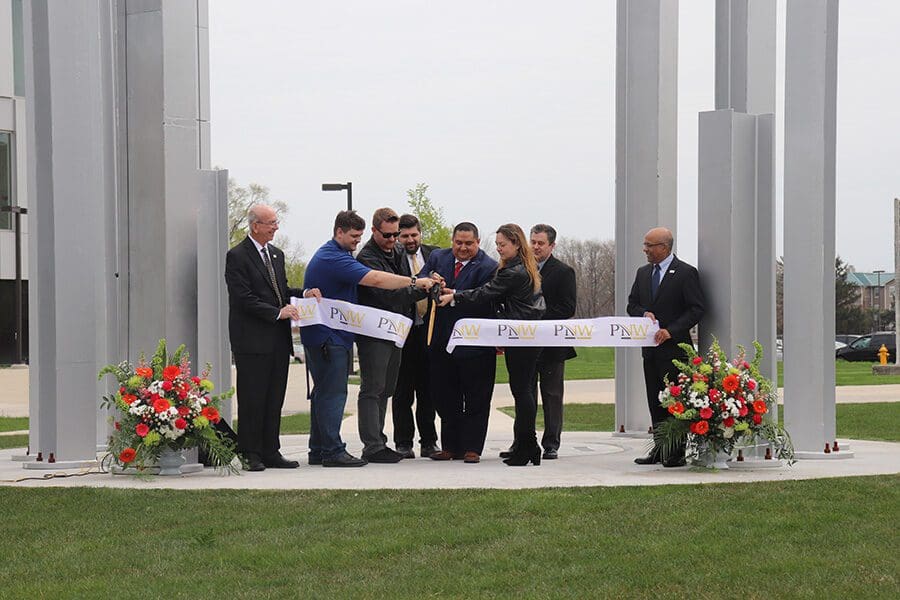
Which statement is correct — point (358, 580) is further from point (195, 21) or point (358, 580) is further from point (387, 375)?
point (195, 21)

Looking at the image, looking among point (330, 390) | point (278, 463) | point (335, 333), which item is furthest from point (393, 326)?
point (278, 463)

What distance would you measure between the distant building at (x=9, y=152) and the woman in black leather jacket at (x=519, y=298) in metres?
39.3

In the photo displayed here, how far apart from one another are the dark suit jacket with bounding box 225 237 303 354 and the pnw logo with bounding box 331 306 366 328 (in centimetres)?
41

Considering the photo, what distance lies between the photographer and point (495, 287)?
10578 mm

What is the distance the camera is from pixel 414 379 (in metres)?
11.8

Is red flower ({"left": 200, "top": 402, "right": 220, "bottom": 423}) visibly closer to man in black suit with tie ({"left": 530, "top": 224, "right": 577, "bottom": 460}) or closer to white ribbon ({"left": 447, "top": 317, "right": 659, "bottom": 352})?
white ribbon ({"left": 447, "top": 317, "right": 659, "bottom": 352})

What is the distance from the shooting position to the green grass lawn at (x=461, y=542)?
19.3 ft

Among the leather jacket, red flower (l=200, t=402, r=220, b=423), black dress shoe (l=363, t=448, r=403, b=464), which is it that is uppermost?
the leather jacket

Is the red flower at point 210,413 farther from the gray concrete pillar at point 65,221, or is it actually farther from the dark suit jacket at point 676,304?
the dark suit jacket at point 676,304

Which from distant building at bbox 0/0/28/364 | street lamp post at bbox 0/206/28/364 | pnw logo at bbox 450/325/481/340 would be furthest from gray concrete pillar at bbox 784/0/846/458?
distant building at bbox 0/0/28/364

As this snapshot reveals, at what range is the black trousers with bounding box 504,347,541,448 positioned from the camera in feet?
34.2

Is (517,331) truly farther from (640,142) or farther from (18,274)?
(18,274)

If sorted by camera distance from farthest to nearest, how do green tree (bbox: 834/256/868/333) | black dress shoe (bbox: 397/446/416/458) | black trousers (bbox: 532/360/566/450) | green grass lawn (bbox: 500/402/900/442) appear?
green tree (bbox: 834/256/868/333) < green grass lawn (bbox: 500/402/900/442) < black dress shoe (bbox: 397/446/416/458) < black trousers (bbox: 532/360/566/450)

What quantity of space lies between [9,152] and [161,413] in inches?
1595
